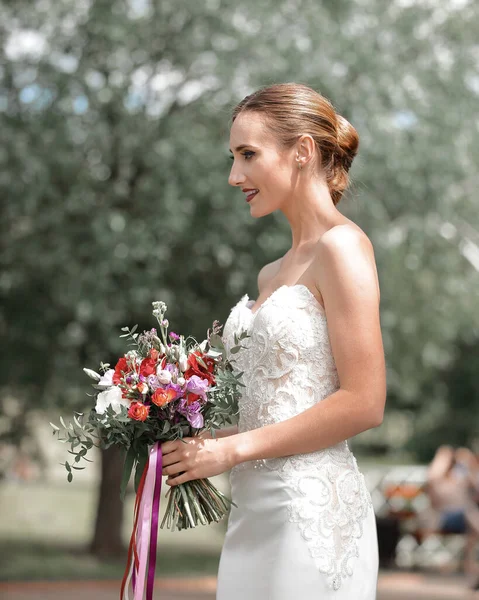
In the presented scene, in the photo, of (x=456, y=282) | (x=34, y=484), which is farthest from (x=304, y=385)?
(x=34, y=484)

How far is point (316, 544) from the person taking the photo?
8.94 ft

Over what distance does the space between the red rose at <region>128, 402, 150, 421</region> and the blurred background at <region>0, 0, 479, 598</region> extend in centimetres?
805

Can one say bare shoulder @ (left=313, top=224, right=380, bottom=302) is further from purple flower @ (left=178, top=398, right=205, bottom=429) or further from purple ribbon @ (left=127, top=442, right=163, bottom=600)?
purple ribbon @ (left=127, top=442, right=163, bottom=600)

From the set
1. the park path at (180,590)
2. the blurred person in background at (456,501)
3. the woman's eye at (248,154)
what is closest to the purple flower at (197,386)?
the woman's eye at (248,154)

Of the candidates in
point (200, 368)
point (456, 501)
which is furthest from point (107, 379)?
point (456, 501)

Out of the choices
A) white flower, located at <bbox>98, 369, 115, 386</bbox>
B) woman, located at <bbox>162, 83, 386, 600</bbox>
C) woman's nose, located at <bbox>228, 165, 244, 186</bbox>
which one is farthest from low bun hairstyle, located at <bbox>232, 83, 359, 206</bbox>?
white flower, located at <bbox>98, 369, 115, 386</bbox>

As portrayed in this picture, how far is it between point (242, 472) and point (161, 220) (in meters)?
8.65

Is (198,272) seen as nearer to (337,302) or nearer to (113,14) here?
(113,14)

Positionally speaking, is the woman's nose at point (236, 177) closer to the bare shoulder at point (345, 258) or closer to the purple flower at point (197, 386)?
the bare shoulder at point (345, 258)

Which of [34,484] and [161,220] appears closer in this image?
[161,220]

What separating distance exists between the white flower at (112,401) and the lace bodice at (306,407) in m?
0.37

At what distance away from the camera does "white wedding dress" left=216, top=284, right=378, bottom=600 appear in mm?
2719

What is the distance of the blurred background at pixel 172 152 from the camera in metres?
11.2

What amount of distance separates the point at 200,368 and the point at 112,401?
0.25 metres
